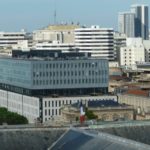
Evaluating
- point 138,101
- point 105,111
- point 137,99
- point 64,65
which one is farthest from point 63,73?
point 105,111

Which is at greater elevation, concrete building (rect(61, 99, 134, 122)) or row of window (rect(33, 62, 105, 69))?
row of window (rect(33, 62, 105, 69))

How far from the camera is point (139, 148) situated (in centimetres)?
6166

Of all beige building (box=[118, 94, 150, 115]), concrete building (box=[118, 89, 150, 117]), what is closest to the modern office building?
beige building (box=[118, 94, 150, 115])

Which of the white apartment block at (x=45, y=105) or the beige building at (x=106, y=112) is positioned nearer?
the beige building at (x=106, y=112)

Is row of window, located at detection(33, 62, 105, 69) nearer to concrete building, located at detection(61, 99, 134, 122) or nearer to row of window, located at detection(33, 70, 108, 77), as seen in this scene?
row of window, located at detection(33, 70, 108, 77)

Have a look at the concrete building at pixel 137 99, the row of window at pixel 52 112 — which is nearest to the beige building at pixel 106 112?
the concrete building at pixel 137 99

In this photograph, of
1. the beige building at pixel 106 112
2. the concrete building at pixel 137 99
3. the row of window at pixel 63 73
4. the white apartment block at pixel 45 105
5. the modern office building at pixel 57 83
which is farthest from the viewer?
the row of window at pixel 63 73

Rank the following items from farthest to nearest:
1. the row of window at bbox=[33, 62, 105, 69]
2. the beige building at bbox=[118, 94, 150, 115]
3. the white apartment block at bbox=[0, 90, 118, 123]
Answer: the row of window at bbox=[33, 62, 105, 69]
the white apartment block at bbox=[0, 90, 118, 123]
the beige building at bbox=[118, 94, 150, 115]

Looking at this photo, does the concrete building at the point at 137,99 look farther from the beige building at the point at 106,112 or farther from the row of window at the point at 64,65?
the row of window at the point at 64,65

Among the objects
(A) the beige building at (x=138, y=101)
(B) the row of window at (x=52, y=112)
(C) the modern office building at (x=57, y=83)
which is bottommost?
(B) the row of window at (x=52, y=112)

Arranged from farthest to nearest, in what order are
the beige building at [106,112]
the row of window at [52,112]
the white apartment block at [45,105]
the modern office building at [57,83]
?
the modern office building at [57,83] < the white apartment block at [45,105] < the row of window at [52,112] < the beige building at [106,112]

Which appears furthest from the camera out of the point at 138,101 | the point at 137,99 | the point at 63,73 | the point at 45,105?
the point at 63,73

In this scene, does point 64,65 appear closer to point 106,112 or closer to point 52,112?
point 52,112

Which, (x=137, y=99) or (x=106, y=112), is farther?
(x=137, y=99)
